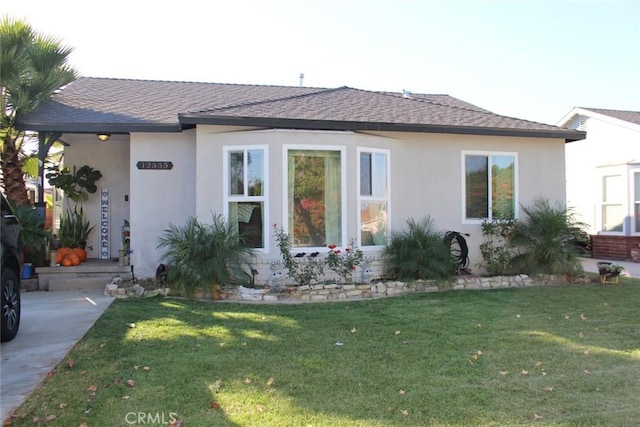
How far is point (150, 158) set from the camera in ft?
29.9

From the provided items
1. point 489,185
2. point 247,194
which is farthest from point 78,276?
point 489,185

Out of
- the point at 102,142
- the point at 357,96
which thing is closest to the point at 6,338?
the point at 102,142

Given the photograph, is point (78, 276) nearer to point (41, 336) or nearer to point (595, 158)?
point (41, 336)

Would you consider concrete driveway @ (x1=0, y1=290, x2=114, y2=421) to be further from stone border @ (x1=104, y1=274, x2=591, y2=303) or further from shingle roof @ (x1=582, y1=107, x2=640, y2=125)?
shingle roof @ (x1=582, y1=107, x2=640, y2=125)

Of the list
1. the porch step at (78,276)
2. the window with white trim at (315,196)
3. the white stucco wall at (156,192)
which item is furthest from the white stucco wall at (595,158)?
the porch step at (78,276)

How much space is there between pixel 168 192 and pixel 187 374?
561cm

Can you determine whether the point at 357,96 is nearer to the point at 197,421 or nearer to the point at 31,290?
the point at 31,290

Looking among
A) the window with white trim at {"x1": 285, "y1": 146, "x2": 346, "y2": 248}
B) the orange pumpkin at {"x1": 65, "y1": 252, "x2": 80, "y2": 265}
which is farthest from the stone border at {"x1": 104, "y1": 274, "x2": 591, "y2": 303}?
the orange pumpkin at {"x1": 65, "y1": 252, "x2": 80, "y2": 265}

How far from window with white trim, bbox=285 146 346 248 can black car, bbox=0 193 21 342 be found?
4.13 metres

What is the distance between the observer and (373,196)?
8.88 m

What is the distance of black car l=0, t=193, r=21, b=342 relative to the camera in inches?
203

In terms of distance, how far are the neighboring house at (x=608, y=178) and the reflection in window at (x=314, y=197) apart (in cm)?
846

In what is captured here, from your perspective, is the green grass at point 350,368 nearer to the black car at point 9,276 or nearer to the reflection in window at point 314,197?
the black car at point 9,276

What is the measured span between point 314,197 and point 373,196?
1.14 metres
